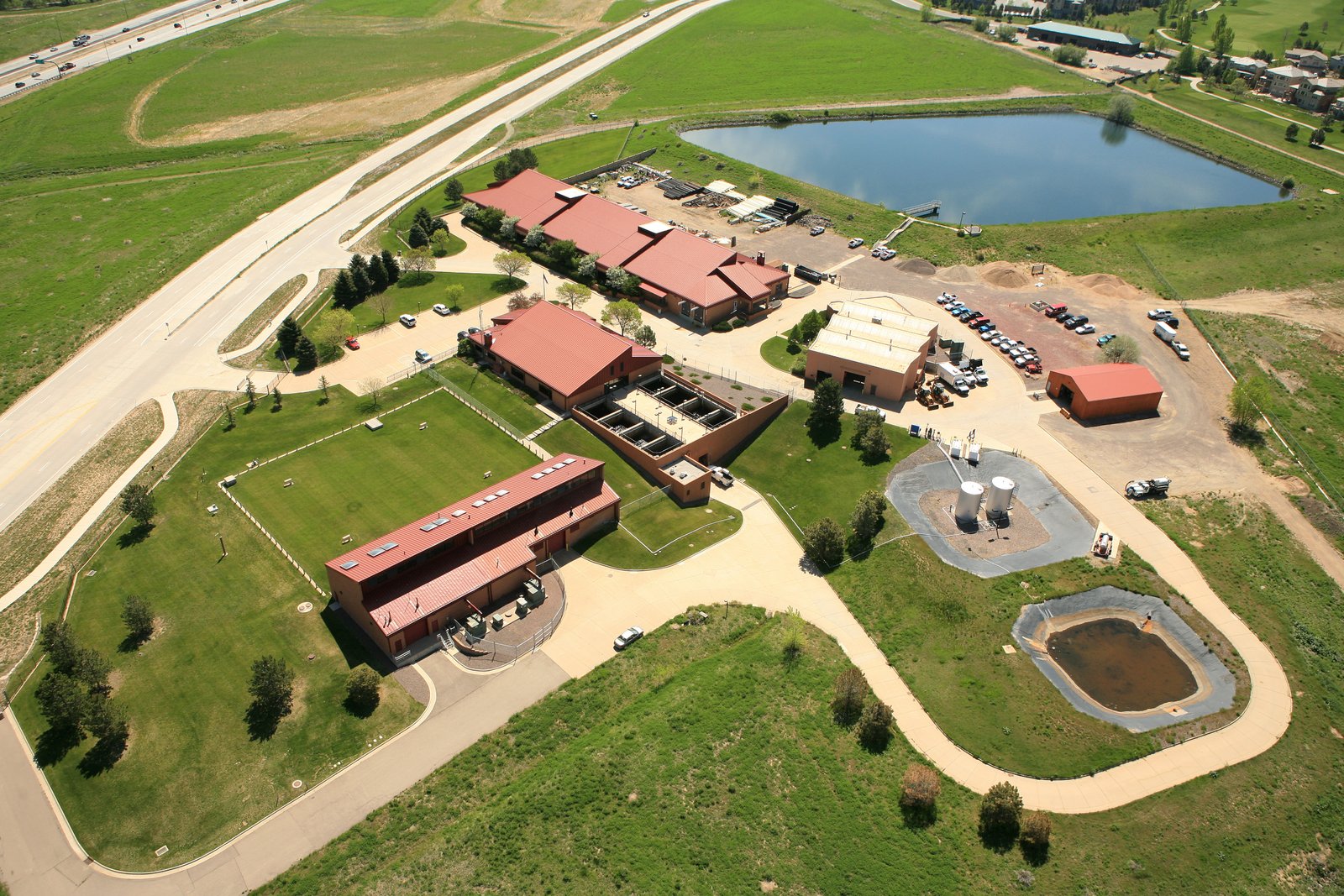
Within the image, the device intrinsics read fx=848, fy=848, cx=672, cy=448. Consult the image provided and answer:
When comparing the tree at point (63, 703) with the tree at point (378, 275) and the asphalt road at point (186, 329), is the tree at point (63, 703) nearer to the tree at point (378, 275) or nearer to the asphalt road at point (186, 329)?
the asphalt road at point (186, 329)

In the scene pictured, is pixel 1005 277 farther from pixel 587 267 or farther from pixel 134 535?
pixel 134 535

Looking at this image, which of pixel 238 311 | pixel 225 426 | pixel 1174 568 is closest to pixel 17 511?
pixel 225 426

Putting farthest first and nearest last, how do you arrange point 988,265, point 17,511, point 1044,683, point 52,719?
point 988,265
point 17,511
point 1044,683
point 52,719

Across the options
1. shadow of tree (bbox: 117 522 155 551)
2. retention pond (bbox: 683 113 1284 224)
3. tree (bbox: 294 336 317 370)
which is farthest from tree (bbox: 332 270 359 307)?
retention pond (bbox: 683 113 1284 224)

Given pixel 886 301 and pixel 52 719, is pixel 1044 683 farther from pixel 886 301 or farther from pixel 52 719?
Answer: pixel 52 719

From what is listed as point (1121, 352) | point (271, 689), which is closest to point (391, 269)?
point (271, 689)

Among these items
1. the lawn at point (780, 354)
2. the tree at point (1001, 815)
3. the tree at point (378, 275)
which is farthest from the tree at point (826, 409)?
the tree at point (378, 275)
